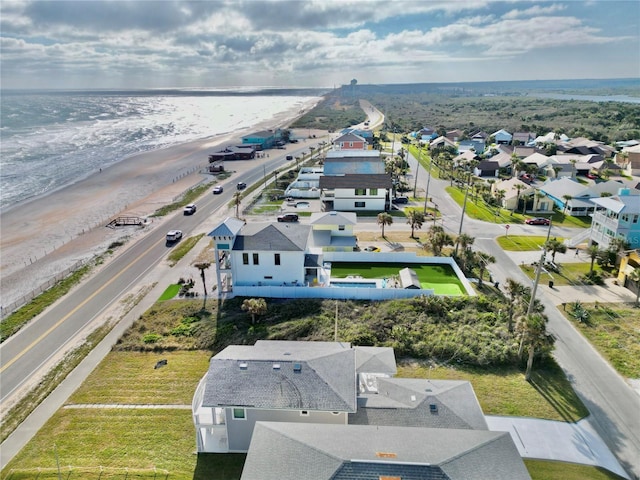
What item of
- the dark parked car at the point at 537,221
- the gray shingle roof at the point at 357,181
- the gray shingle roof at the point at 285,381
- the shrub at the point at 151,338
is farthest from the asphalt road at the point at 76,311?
the dark parked car at the point at 537,221

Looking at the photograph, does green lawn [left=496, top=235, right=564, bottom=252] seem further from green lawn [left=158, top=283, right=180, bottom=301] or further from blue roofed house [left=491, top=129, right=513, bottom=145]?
blue roofed house [left=491, top=129, right=513, bottom=145]

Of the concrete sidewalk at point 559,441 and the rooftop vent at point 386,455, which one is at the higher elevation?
the rooftop vent at point 386,455

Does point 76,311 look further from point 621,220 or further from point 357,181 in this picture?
point 621,220

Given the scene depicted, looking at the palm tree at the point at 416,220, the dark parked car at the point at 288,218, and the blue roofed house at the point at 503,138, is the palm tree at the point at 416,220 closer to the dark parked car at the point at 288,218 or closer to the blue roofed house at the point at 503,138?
the dark parked car at the point at 288,218

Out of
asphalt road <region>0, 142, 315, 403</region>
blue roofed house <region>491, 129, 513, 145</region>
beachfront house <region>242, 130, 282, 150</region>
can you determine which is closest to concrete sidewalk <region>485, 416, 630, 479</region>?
asphalt road <region>0, 142, 315, 403</region>

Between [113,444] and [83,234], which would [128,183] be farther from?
[113,444]

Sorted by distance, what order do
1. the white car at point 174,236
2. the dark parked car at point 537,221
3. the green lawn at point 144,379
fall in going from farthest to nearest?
the dark parked car at point 537,221 < the white car at point 174,236 < the green lawn at point 144,379
